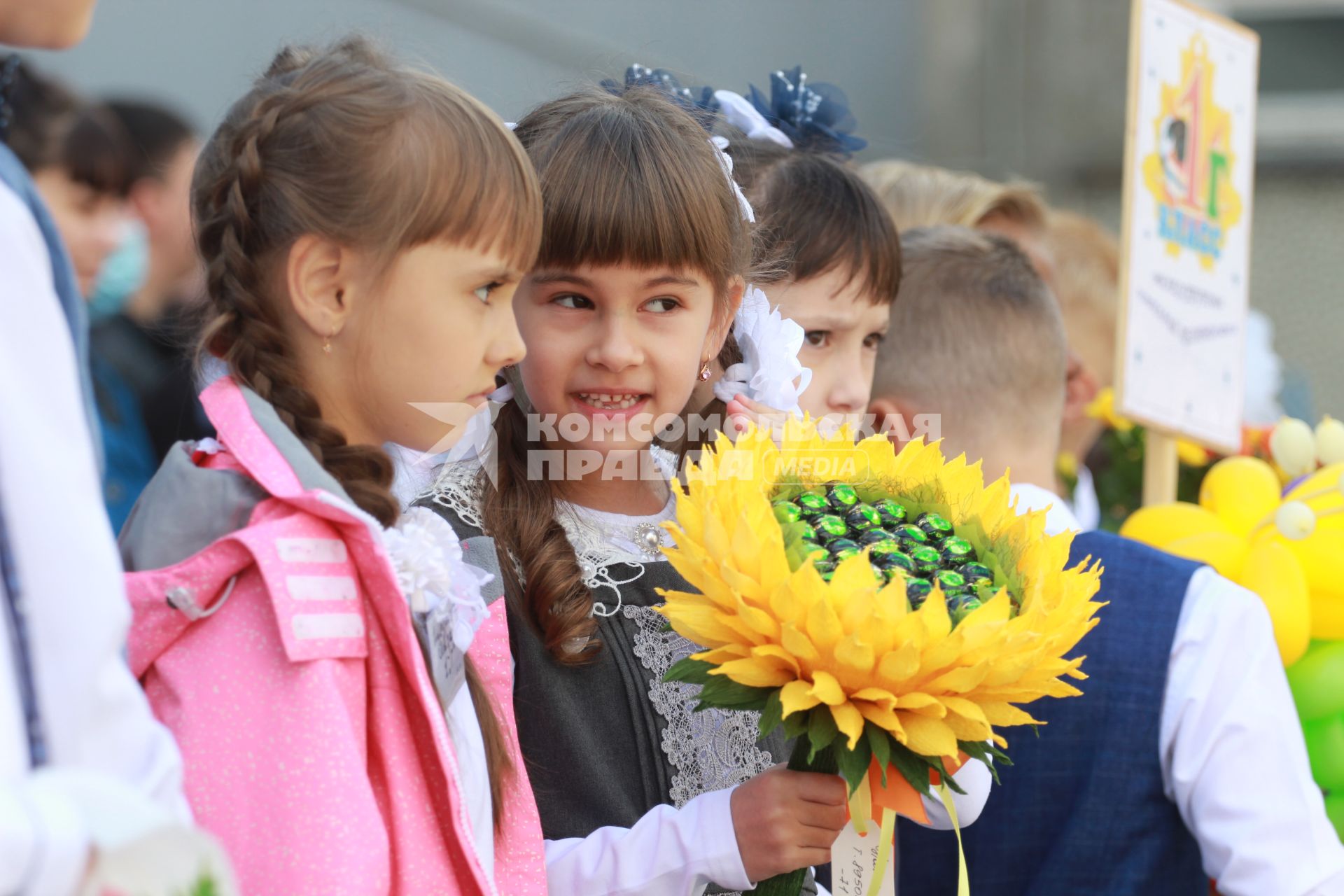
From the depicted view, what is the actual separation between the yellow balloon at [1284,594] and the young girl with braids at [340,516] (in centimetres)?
141

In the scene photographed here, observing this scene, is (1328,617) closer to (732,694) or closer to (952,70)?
(732,694)

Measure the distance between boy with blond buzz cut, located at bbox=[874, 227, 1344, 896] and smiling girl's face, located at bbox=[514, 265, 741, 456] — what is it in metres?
0.79

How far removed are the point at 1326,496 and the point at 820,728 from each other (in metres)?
1.41

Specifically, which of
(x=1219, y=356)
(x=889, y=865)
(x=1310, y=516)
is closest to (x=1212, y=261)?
(x=1219, y=356)

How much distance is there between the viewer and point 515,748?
1662 millimetres

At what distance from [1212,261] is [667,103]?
1738mm

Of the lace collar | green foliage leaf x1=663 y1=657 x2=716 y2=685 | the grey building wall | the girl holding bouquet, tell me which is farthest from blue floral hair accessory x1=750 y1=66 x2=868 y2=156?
the grey building wall

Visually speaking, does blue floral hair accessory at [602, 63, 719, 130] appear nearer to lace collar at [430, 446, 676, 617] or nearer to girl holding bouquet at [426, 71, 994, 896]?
girl holding bouquet at [426, 71, 994, 896]

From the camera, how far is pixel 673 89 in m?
2.30

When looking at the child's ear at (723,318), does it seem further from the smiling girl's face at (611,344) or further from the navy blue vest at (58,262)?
the navy blue vest at (58,262)

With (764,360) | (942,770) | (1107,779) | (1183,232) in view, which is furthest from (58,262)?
(1183,232)

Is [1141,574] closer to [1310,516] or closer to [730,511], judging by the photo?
[1310,516]

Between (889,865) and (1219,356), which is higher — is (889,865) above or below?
below

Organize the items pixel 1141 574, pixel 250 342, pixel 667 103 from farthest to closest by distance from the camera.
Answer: pixel 1141 574
pixel 667 103
pixel 250 342
